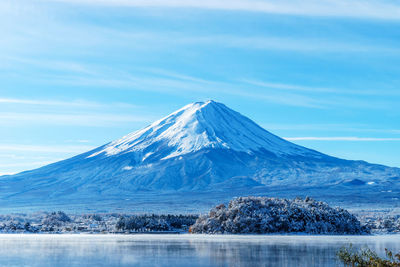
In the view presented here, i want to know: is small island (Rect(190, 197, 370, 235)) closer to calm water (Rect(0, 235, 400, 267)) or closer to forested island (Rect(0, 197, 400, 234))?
forested island (Rect(0, 197, 400, 234))

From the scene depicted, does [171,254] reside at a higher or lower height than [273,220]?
lower

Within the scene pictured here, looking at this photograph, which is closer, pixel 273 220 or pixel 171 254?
pixel 171 254

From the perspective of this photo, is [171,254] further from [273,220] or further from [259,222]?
[273,220]

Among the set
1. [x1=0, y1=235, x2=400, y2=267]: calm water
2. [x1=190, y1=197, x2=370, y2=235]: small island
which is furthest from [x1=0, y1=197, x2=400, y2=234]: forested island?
[x1=0, y1=235, x2=400, y2=267]: calm water

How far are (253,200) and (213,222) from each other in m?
3.49

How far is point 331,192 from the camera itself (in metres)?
180

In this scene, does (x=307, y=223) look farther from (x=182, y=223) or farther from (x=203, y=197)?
(x=203, y=197)

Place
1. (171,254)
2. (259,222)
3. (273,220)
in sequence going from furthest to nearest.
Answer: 1. (273,220)
2. (259,222)
3. (171,254)

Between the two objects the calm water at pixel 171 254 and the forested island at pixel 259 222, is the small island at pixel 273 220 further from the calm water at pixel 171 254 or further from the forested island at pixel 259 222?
the calm water at pixel 171 254

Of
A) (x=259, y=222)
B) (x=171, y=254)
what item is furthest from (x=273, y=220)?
(x=171, y=254)

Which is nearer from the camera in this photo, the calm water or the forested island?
the calm water

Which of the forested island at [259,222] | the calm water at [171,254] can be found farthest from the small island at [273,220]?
the calm water at [171,254]

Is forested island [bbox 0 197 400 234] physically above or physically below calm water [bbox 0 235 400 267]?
above

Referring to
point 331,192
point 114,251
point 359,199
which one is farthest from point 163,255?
point 331,192
